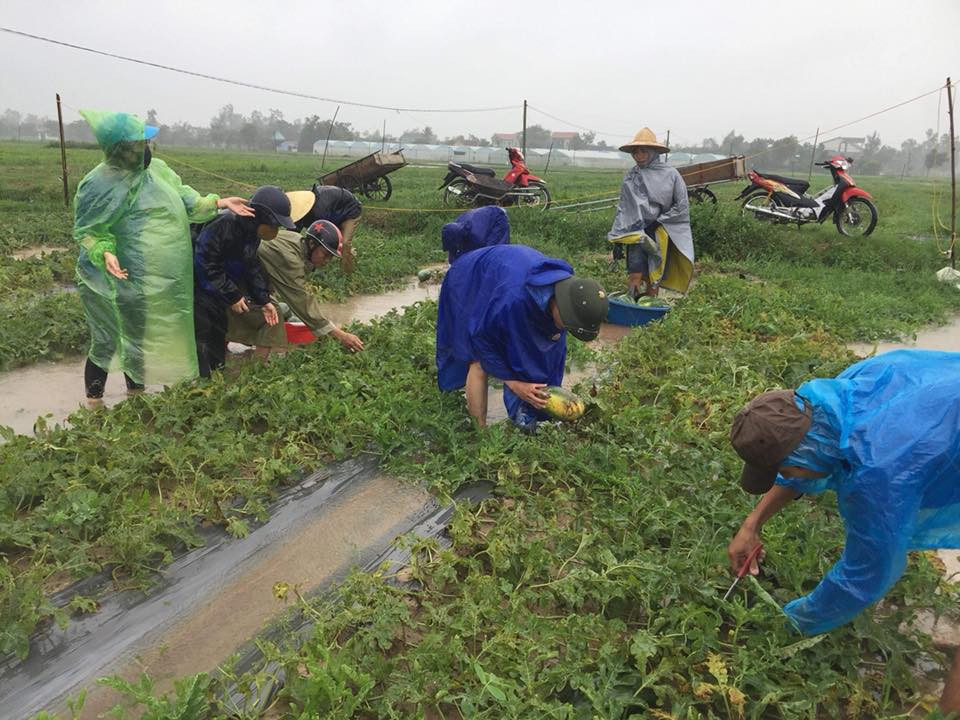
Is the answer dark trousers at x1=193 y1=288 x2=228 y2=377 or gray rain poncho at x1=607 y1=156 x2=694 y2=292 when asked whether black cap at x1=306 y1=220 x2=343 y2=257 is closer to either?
dark trousers at x1=193 y1=288 x2=228 y2=377

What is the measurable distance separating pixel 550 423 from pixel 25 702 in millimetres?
2544

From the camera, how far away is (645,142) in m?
6.01

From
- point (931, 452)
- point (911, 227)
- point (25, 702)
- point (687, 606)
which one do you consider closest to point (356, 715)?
point (25, 702)

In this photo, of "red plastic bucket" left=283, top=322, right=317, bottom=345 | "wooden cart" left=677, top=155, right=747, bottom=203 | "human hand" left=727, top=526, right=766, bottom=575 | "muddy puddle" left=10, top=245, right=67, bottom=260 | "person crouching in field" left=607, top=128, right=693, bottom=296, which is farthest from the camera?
"wooden cart" left=677, top=155, right=747, bottom=203

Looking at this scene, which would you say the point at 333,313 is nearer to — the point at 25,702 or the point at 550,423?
the point at 550,423

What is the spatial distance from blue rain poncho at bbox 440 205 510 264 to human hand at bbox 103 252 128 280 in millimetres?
1962

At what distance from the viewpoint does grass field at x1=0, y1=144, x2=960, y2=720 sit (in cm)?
207

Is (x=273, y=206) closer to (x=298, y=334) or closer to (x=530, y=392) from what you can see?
(x=298, y=334)

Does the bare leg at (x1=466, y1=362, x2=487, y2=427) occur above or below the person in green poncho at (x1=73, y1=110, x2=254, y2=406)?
below

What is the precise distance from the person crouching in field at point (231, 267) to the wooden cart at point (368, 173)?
31.3ft

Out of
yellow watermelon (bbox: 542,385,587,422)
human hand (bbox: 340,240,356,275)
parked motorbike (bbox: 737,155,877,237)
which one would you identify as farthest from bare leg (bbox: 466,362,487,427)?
parked motorbike (bbox: 737,155,877,237)

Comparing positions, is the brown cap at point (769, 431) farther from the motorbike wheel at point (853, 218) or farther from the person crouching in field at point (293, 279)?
the motorbike wheel at point (853, 218)

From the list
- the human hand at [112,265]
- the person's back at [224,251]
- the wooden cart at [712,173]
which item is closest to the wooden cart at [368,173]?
the wooden cart at [712,173]

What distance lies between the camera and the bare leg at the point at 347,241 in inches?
226
